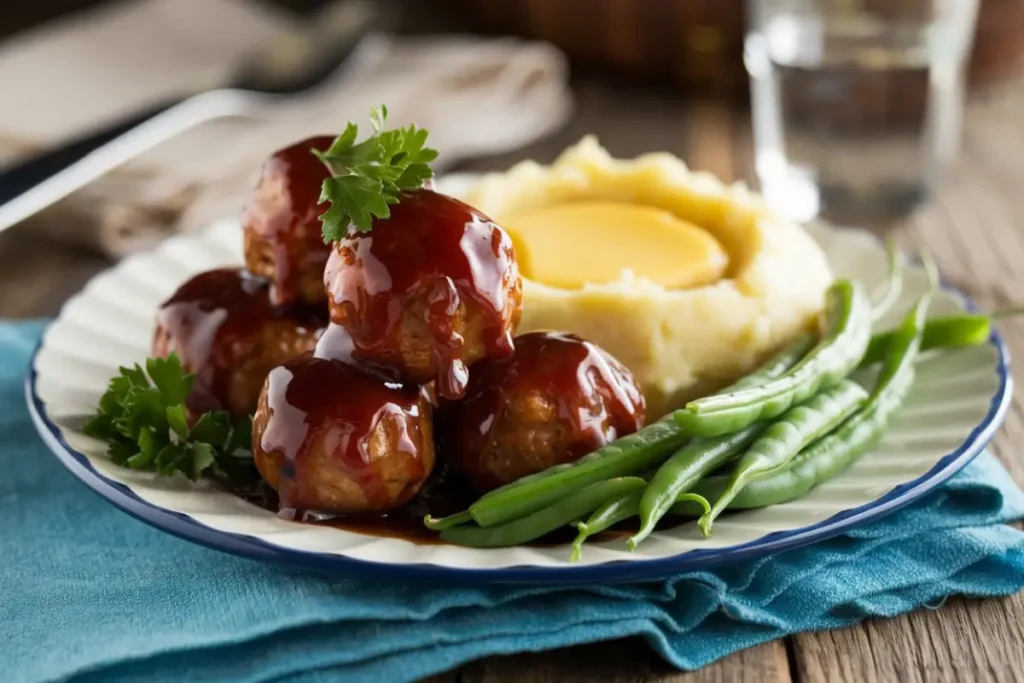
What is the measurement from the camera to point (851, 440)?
333 centimetres

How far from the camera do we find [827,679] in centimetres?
288

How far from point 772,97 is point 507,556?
3912mm

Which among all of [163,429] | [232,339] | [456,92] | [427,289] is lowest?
[456,92]

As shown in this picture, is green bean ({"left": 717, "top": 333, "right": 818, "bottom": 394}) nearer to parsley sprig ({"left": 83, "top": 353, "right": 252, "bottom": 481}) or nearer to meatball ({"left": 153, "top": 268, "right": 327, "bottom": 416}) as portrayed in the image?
meatball ({"left": 153, "top": 268, "right": 327, "bottom": 416})

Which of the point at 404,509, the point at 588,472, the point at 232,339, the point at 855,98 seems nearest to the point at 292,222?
the point at 232,339

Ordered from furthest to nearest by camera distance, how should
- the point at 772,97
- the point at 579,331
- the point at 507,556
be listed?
the point at 772,97, the point at 579,331, the point at 507,556

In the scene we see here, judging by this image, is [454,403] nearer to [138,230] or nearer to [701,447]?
[701,447]

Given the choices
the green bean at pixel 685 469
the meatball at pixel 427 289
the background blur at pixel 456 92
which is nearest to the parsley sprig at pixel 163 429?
the meatball at pixel 427 289

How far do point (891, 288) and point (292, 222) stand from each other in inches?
75.4

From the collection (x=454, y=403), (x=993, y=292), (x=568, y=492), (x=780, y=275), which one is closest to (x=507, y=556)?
(x=568, y=492)

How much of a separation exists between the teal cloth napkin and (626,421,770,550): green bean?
0.19m

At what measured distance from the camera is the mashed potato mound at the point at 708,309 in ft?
12.1

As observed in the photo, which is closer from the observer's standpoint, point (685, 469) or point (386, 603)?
point (386, 603)

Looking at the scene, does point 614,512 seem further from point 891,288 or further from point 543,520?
point 891,288
